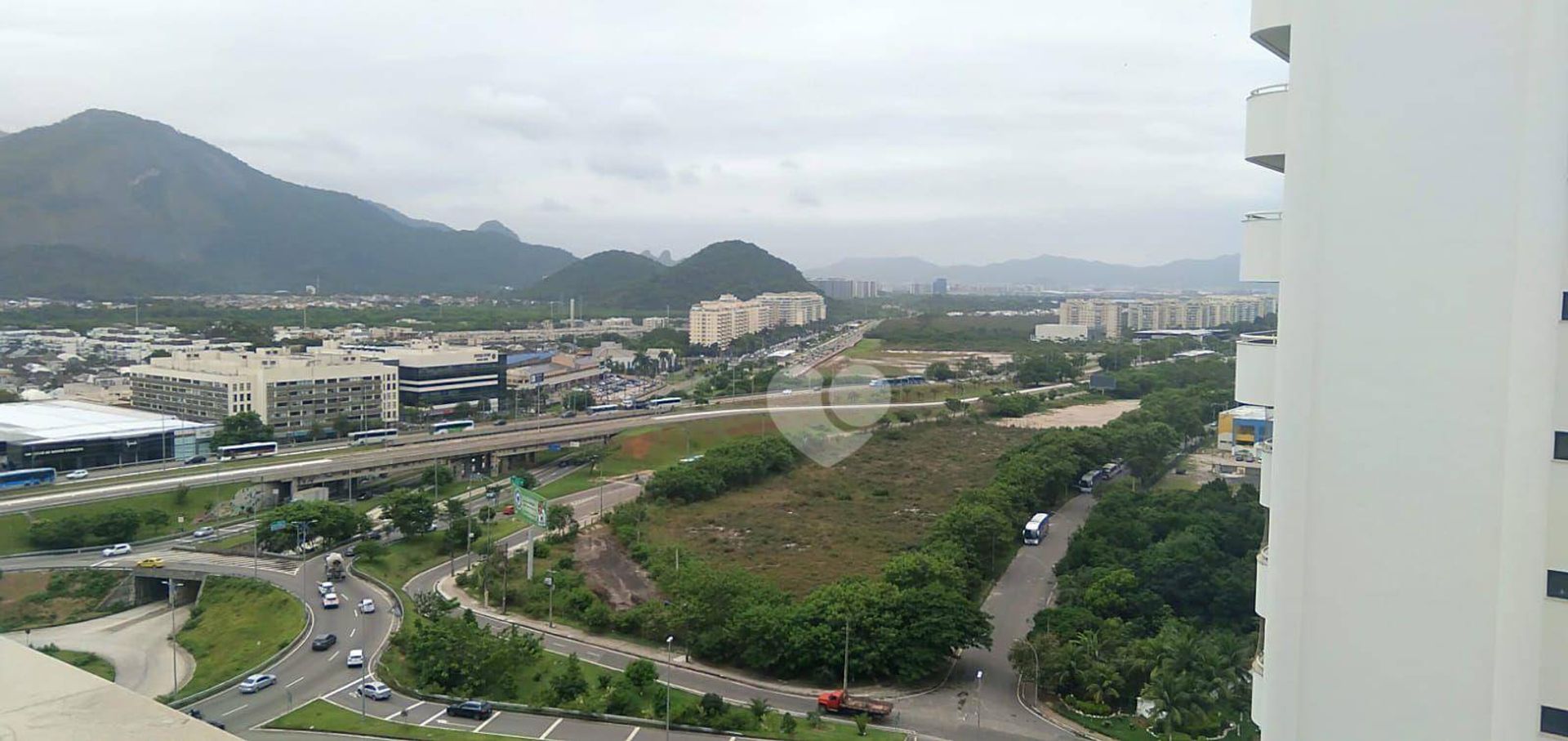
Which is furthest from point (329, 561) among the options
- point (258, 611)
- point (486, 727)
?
point (486, 727)

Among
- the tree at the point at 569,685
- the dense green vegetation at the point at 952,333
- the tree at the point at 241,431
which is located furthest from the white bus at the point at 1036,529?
the dense green vegetation at the point at 952,333

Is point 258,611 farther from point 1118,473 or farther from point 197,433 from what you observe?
point 1118,473

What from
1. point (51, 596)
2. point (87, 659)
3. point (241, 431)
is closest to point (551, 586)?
point (87, 659)

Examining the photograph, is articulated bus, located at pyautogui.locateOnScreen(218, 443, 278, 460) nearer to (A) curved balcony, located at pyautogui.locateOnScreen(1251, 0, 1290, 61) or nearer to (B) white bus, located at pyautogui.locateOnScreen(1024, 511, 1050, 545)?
(B) white bus, located at pyautogui.locateOnScreen(1024, 511, 1050, 545)

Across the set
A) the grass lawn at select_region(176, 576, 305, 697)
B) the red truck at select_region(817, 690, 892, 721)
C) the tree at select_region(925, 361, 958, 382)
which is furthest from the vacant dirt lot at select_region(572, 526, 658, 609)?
the tree at select_region(925, 361, 958, 382)

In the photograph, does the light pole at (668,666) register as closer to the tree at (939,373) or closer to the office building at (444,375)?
the office building at (444,375)
